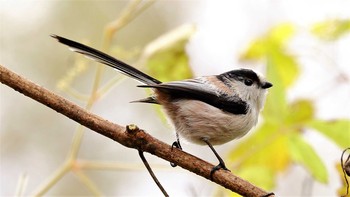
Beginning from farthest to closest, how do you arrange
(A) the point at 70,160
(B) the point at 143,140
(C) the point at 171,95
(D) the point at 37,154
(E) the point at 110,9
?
(E) the point at 110,9 < (D) the point at 37,154 < (C) the point at 171,95 < (A) the point at 70,160 < (B) the point at 143,140

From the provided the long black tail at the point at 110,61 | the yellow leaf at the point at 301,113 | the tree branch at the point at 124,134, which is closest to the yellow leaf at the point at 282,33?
the yellow leaf at the point at 301,113

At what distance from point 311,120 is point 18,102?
4272 millimetres

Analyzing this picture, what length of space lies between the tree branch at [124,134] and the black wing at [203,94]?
43cm

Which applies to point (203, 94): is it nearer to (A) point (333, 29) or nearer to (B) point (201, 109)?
(B) point (201, 109)

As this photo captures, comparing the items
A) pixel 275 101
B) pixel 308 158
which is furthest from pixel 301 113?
pixel 308 158

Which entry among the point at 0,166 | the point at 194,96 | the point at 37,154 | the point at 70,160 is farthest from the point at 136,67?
the point at 37,154

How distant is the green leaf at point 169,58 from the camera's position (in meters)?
1.86

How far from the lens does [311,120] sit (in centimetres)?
186

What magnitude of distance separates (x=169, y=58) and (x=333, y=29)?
0.72 metres

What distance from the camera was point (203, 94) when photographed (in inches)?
78.1

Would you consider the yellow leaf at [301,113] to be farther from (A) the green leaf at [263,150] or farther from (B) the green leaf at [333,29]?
(B) the green leaf at [333,29]

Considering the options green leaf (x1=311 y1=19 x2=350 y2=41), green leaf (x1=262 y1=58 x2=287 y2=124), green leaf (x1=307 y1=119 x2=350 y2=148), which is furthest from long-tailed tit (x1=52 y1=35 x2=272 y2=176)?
green leaf (x1=311 y1=19 x2=350 y2=41)

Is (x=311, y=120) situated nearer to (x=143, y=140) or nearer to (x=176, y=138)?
(x=176, y=138)

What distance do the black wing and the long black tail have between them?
0.20ft
